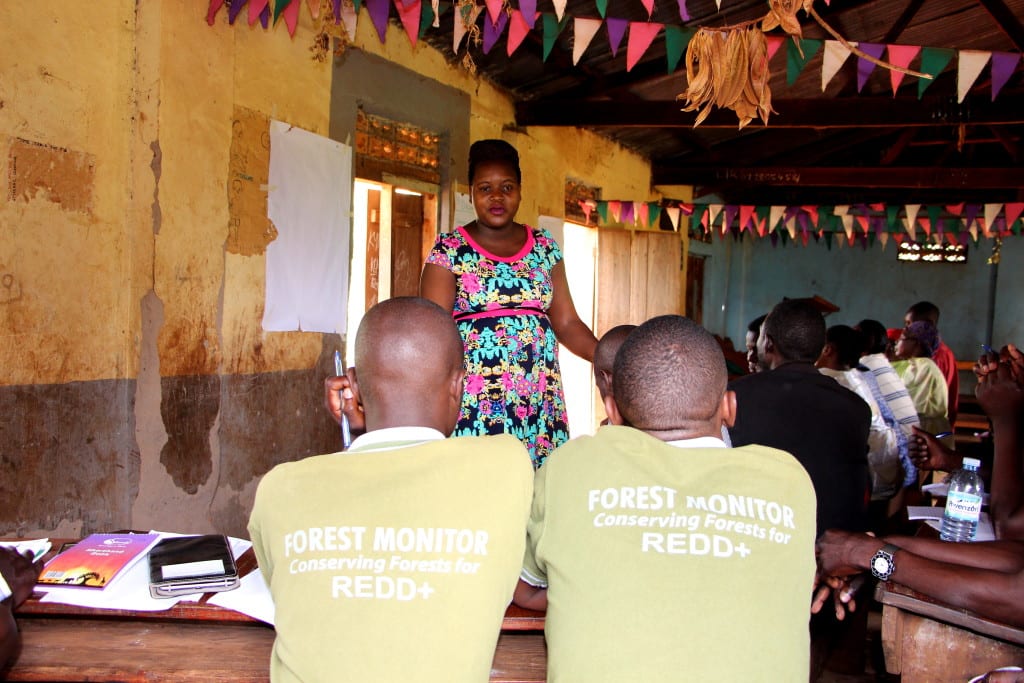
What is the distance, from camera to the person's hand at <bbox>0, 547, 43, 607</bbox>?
1.58 m

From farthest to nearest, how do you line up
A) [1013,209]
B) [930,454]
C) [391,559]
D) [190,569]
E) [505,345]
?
[1013,209]
[930,454]
[505,345]
[190,569]
[391,559]

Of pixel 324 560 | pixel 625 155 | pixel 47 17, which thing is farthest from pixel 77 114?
pixel 625 155

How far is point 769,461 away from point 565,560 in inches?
14.4

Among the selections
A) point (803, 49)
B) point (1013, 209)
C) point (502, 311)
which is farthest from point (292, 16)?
point (1013, 209)

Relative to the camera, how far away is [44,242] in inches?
122

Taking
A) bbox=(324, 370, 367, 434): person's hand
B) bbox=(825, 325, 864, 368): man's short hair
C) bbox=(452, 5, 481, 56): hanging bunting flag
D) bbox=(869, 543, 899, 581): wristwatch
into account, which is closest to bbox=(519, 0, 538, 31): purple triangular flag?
bbox=(452, 5, 481, 56): hanging bunting flag

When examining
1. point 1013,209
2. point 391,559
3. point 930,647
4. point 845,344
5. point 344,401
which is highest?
point 1013,209

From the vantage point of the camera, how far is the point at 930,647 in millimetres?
1917

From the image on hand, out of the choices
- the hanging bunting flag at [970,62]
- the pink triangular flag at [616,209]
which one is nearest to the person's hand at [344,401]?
the hanging bunting flag at [970,62]

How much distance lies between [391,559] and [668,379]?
0.57 metres

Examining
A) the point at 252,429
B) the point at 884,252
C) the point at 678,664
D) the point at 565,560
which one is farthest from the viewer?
the point at 884,252

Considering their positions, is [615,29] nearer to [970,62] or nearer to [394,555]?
[970,62]

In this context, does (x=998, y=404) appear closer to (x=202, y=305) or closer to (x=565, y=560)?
(x=565, y=560)

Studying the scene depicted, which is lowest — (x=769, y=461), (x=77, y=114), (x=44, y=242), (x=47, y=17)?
(x=769, y=461)
